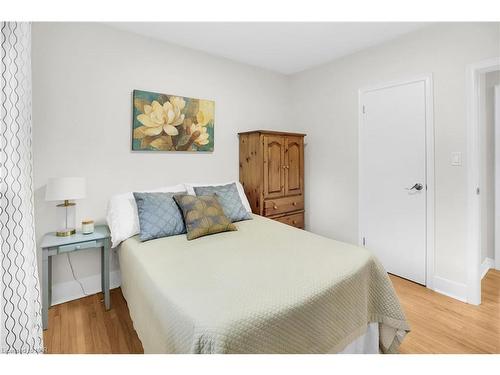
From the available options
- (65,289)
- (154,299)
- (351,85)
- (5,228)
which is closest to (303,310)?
(154,299)

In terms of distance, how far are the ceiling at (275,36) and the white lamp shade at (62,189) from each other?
1.49 meters

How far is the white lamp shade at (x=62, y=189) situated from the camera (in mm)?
1999

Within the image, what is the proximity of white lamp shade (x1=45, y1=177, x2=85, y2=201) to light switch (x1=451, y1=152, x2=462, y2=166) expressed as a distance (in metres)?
3.13

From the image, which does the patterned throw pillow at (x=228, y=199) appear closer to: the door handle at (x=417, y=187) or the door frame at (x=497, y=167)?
the door handle at (x=417, y=187)

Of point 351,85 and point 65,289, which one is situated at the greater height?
point 351,85

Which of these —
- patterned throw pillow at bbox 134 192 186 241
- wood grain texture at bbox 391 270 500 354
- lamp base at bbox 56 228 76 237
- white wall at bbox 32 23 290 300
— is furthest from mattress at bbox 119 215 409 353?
white wall at bbox 32 23 290 300

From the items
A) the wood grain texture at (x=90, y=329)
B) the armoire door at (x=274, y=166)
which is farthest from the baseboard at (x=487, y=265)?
the wood grain texture at (x=90, y=329)

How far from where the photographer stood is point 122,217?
223cm

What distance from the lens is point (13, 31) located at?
138 centimetres

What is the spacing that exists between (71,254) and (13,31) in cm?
175

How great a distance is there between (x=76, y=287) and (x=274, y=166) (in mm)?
2310

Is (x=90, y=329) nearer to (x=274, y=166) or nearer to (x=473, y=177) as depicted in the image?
(x=274, y=166)
